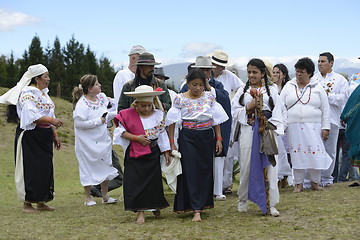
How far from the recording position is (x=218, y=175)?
27.5 feet

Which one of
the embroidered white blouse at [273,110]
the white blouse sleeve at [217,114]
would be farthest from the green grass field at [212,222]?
the white blouse sleeve at [217,114]

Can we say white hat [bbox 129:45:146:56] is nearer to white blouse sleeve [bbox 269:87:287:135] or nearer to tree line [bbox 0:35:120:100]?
white blouse sleeve [bbox 269:87:287:135]

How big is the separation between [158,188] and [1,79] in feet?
120

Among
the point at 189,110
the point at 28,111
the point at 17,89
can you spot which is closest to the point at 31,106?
the point at 28,111

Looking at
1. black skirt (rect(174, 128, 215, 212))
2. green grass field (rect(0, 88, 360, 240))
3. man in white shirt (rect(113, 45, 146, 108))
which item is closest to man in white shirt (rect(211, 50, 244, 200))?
green grass field (rect(0, 88, 360, 240))

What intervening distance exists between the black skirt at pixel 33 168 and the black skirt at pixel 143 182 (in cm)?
185

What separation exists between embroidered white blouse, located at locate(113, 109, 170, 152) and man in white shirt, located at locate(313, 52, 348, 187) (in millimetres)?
3497

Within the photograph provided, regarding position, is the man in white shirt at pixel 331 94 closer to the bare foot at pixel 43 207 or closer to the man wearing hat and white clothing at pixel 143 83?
the man wearing hat and white clothing at pixel 143 83

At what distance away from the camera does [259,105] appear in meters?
6.57

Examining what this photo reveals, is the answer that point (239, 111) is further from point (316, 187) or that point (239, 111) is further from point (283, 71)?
point (283, 71)

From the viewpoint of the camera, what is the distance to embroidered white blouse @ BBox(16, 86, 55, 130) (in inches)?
305

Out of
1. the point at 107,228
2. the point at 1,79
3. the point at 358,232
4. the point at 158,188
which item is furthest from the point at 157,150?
the point at 1,79

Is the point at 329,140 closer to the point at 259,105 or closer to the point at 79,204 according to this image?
the point at 259,105

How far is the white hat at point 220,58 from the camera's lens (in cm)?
890
